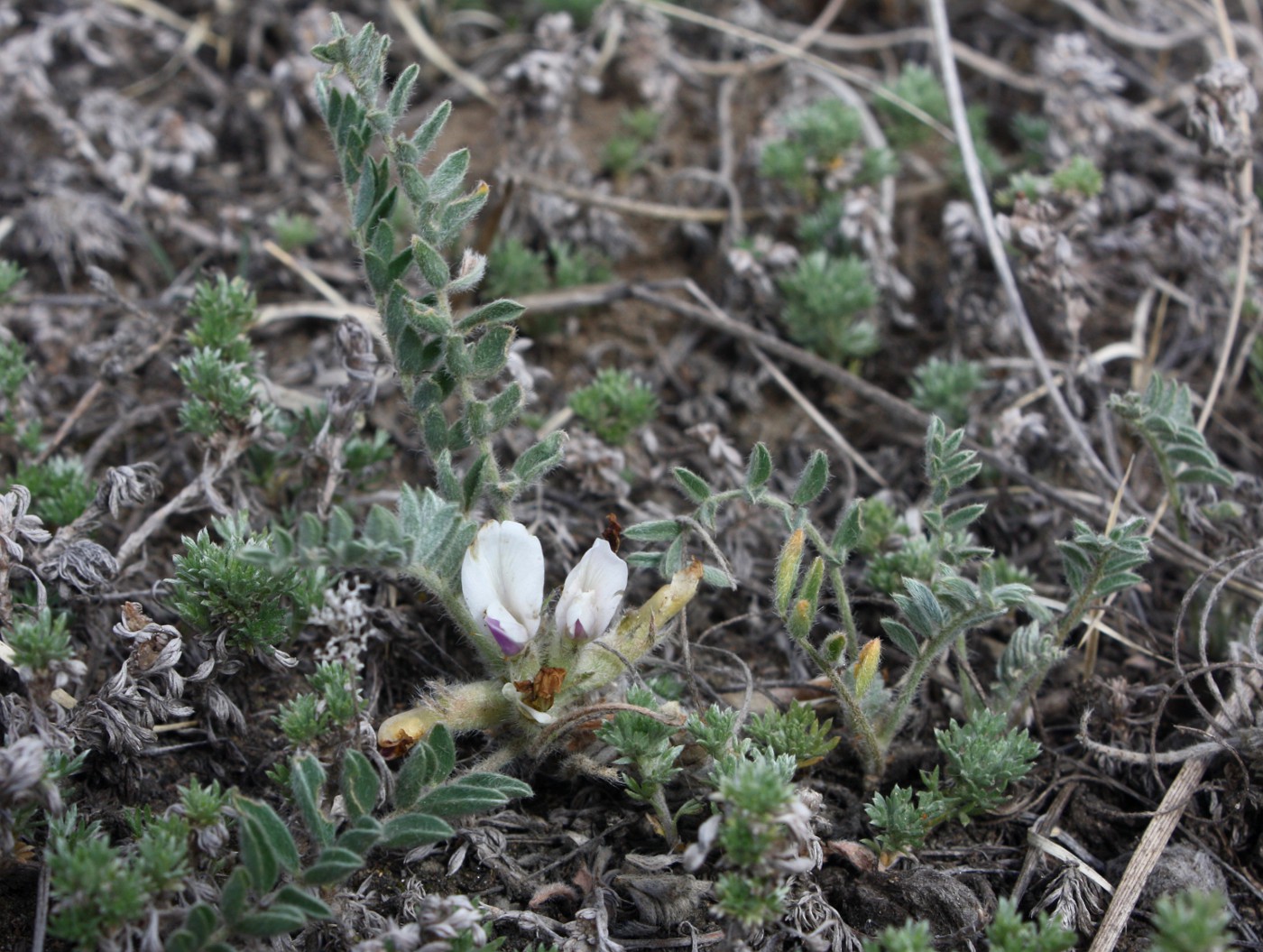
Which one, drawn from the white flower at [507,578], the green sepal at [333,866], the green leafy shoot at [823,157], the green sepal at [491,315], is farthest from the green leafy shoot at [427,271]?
the green leafy shoot at [823,157]

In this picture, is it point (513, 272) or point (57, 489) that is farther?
point (513, 272)

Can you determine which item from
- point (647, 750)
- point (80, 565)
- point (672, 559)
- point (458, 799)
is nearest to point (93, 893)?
point (458, 799)

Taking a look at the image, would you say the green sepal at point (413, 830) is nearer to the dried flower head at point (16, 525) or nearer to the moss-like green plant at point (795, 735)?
the moss-like green plant at point (795, 735)

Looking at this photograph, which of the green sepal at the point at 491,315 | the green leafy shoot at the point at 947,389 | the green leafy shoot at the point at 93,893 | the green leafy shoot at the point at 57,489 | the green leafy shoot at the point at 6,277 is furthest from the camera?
the green leafy shoot at the point at 947,389

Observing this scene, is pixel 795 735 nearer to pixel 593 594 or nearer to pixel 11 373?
pixel 593 594

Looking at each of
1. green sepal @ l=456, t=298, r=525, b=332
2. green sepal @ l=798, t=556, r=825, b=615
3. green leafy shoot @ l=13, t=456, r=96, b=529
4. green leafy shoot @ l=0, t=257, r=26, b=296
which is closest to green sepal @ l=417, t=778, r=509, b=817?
green sepal @ l=798, t=556, r=825, b=615

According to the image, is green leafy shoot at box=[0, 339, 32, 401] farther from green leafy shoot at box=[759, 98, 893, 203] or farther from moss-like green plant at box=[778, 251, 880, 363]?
green leafy shoot at box=[759, 98, 893, 203]

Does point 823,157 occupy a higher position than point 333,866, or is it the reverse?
point 823,157
